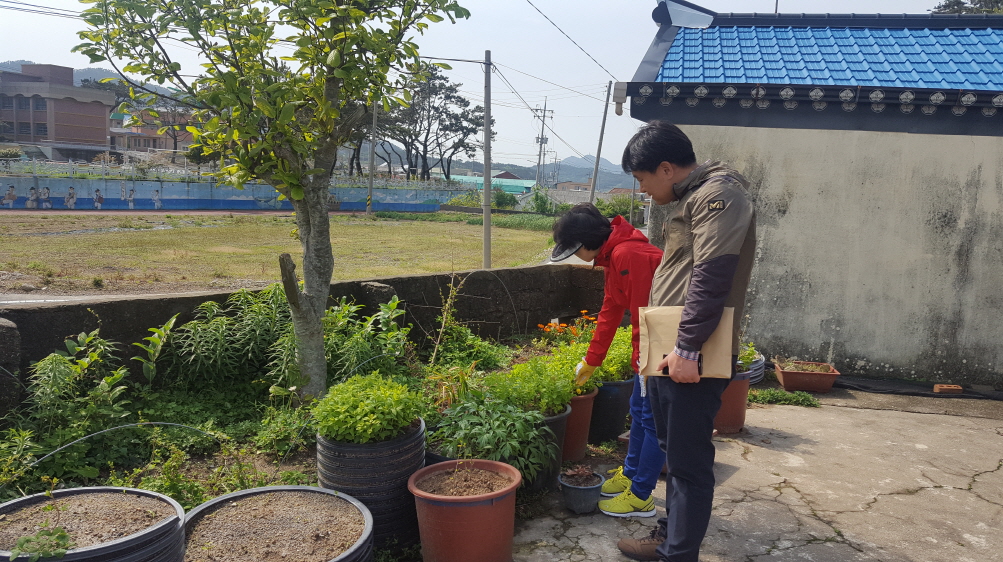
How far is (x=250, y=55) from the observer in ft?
12.9

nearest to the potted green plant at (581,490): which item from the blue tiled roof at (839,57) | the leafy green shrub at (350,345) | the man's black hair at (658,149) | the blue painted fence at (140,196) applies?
the leafy green shrub at (350,345)

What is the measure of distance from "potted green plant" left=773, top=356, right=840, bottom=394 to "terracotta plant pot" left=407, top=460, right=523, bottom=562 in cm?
465

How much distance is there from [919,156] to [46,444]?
7700 mm

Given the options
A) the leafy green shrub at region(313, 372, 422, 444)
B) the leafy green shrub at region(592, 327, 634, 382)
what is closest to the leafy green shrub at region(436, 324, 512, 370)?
the leafy green shrub at region(592, 327, 634, 382)

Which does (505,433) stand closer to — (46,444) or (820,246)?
(46,444)

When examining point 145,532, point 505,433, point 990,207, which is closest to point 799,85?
point 990,207

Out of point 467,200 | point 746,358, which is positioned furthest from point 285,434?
point 467,200

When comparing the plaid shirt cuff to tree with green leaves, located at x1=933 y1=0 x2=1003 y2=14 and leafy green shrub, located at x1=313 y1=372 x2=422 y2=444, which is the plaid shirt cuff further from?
tree with green leaves, located at x1=933 y1=0 x2=1003 y2=14

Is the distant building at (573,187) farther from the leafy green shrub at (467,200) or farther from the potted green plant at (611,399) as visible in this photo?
the potted green plant at (611,399)

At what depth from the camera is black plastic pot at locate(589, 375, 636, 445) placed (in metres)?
4.83

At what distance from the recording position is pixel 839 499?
406 cm

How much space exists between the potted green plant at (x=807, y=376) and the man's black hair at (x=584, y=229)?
3962mm

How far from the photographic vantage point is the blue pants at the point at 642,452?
11.4 feet

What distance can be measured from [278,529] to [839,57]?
774 cm
